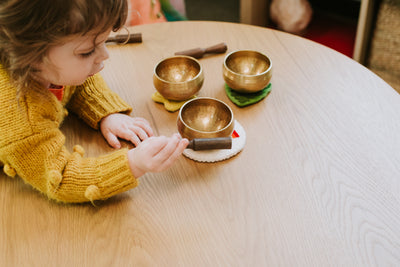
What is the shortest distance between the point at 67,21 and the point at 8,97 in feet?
0.65

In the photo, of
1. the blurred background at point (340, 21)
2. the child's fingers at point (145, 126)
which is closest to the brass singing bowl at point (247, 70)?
the child's fingers at point (145, 126)

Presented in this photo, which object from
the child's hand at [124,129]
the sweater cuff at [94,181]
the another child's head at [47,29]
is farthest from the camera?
the child's hand at [124,129]

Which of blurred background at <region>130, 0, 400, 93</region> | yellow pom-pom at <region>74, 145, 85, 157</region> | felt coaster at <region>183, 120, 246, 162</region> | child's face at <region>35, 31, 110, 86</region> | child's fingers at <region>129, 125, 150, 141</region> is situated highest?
child's face at <region>35, 31, 110, 86</region>

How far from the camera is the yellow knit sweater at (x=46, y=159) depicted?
729 millimetres

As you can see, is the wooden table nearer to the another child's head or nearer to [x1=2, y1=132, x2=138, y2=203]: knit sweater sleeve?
[x1=2, y1=132, x2=138, y2=203]: knit sweater sleeve

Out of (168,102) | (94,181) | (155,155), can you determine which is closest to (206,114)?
(168,102)

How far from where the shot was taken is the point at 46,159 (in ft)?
2.45

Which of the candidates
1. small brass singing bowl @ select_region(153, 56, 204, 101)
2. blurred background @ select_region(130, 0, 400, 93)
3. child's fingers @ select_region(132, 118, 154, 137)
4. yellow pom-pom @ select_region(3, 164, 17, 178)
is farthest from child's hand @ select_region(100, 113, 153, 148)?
blurred background @ select_region(130, 0, 400, 93)

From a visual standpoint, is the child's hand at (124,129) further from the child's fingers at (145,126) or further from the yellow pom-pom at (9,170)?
the yellow pom-pom at (9,170)

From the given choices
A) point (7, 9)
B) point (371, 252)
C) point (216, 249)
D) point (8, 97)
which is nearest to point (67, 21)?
point (7, 9)

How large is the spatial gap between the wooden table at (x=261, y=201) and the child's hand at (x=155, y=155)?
5 centimetres

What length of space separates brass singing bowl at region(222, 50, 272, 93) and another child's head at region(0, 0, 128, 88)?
1.07 feet

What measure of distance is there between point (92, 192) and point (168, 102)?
339mm

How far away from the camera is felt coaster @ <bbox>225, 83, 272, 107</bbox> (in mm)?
973
